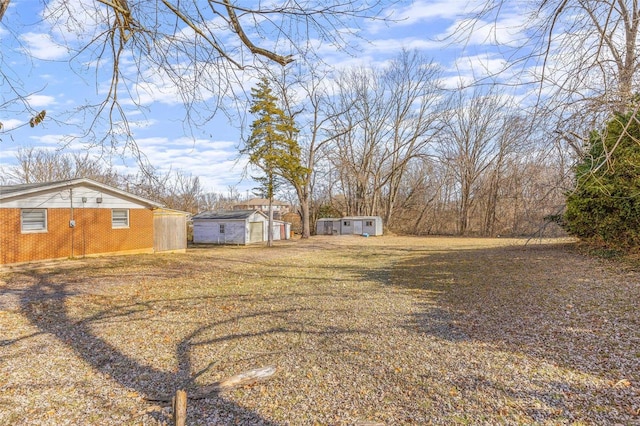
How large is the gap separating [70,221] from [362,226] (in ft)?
73.3

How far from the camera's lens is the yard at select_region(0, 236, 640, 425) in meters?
3.03

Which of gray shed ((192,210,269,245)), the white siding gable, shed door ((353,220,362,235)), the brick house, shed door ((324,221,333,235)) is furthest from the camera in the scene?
shed door ((324,221,333,235))

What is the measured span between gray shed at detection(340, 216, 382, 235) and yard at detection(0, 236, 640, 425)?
2201 centimetres

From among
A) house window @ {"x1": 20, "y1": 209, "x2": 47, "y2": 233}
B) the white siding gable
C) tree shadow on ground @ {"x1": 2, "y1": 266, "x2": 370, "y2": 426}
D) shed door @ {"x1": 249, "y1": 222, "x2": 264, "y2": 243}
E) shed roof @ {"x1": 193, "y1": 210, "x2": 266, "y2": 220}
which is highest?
the white siding gable

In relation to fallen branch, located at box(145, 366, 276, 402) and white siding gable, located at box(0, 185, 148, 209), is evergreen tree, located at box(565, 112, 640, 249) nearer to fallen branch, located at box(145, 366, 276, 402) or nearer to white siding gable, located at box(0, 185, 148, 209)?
fallen branch, located at box(145, 366, 276, 402)

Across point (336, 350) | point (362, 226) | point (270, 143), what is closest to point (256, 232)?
point (270, 143)

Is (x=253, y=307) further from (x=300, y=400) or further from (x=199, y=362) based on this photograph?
(x=300, y=400)

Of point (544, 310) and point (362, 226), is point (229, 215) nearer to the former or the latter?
point (362, 226)

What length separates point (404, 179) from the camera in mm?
38281

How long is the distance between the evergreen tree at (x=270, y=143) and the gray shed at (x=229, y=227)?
283 centimetres

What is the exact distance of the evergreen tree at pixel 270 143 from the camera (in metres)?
18.9

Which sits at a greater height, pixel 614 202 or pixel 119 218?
pixel 614 202

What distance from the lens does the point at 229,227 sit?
76.1ft

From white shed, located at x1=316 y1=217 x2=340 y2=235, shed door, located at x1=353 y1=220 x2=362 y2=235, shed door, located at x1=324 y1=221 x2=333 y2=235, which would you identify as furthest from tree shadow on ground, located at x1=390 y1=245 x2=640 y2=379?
shed door, located at x1=324 y1=221 x2=333 y2=235
